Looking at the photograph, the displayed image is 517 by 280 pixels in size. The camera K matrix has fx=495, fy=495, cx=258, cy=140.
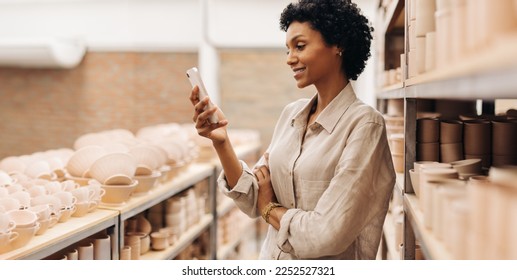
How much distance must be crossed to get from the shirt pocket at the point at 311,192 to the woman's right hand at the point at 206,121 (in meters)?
0.32

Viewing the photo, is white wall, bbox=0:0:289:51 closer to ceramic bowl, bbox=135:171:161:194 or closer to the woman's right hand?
ceramic bowl, bbox=135:171:161:194

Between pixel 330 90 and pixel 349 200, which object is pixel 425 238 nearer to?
pixel 349 200

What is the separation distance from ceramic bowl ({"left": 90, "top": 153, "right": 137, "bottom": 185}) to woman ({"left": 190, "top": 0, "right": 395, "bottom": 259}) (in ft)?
2.47

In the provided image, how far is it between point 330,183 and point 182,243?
1742 millimetres

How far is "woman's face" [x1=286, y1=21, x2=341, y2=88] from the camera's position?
159 cm

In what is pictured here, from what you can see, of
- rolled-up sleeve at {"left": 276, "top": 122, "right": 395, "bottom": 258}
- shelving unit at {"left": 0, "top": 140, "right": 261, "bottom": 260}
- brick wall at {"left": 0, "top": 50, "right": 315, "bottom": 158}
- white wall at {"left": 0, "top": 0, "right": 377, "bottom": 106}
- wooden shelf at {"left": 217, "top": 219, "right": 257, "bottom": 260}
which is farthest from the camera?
brick wall at {"left": 0, "top": 50, "right": 315, "bottom": 158}

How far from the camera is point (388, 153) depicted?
5.04ft

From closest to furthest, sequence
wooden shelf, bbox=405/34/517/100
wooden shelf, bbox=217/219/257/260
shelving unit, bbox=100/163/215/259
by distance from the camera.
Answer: wooden shelf, bbox=405/34/517/100
shelving unit, bbox=100/163/215/259
wooden shelf, bbox=217/219/257/260

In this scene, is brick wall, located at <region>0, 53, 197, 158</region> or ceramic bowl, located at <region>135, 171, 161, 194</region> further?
brick wall, located at <region>0, 53, 197, 158</region>

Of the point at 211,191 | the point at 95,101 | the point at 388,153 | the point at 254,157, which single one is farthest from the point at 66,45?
the point at 388,153

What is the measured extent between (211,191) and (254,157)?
65.2 inches

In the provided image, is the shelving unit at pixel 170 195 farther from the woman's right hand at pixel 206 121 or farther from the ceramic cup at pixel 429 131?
the ceramic cup at pixel 429 131

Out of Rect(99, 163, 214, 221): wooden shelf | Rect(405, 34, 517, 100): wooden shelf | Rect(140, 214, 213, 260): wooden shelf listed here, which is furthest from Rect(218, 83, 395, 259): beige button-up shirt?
Rect(140, 214, 213, 260): wooden shelf

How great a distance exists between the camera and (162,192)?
264 centimetres
